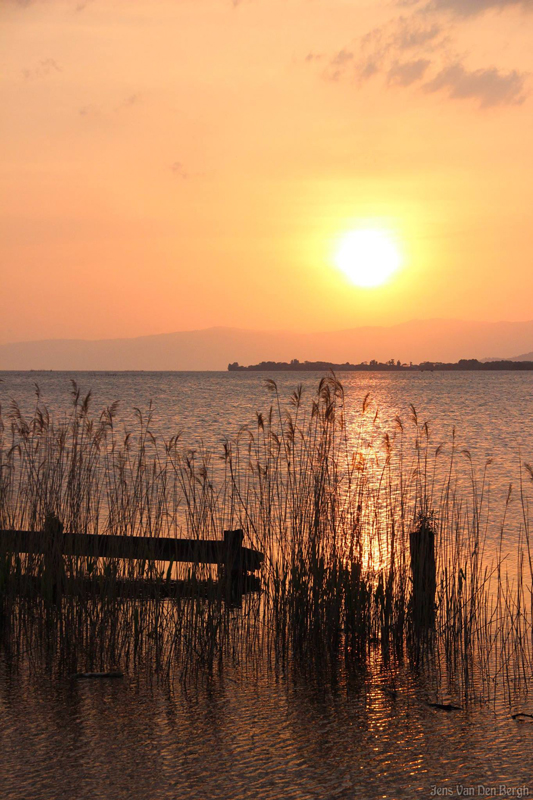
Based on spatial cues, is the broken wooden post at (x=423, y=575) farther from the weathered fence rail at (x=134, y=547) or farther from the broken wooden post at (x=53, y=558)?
the broken wooden post at (x=53, y=558)

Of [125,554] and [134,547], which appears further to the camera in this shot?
[134,547]

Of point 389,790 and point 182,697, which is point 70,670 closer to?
point 182,697

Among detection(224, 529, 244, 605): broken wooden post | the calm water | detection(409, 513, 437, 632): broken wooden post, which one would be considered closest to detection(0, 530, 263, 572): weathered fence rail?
detection(224, 529, 244, 605): broken wooden post

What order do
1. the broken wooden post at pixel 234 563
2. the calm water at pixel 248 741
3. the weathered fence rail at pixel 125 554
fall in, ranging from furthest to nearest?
the broken wooden post at pixel 234 563, the weathered fence rail at pixel 125 554, the calm water at pixel 248 741

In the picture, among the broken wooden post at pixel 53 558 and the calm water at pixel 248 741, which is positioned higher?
the broken wooden post at pixel 53 558

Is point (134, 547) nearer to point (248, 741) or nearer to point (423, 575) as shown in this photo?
point (423, 575)

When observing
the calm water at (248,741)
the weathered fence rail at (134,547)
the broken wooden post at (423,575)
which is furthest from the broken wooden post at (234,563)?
the broken wooden post at (423,575)

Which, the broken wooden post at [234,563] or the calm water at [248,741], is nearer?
the calm water at [248,741]

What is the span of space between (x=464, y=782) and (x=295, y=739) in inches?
42.8

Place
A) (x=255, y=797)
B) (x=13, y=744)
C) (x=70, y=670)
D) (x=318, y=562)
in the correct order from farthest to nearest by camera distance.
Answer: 1. (x=318, y=562)
2. (x=70, y=670)
3. (x=13, y=744)
4. (x=255, y=797)

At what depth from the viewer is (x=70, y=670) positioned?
19.9 feet

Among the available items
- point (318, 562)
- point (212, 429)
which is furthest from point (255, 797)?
point (212, 429)

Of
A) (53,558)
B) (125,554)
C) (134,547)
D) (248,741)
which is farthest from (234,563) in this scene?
(248,741)

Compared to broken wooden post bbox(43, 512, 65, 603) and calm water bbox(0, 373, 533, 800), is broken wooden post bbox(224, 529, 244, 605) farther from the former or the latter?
broken wooden post bbox(43, 512, 65, 603)
